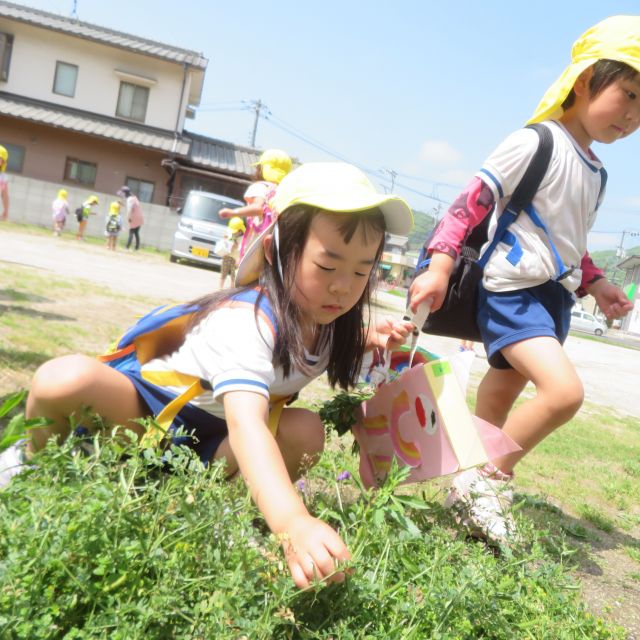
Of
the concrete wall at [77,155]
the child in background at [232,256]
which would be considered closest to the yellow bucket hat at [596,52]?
the child in background at [232,256]

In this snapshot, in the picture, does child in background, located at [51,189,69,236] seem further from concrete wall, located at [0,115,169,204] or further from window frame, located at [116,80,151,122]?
window frame, located at [116,80,151,122]

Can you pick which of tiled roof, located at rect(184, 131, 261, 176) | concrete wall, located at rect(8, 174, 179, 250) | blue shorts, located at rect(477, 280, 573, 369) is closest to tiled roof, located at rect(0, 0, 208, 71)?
tiled roof, located at rect(184, 131, 261, 176)

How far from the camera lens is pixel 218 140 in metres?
25.6

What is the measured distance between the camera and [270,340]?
6.09 ft

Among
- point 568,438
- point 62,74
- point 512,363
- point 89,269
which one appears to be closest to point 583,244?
point 512,363

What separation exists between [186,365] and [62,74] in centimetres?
2390

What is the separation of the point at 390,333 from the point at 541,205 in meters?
0.78

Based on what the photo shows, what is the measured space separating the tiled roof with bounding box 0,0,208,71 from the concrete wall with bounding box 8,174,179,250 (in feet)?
16.2

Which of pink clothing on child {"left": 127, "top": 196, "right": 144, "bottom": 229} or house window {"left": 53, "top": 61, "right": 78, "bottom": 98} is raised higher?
house window {"left": 53, "top": 61, "right": 78, "bottom": 98}

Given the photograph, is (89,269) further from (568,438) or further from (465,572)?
(465,572)

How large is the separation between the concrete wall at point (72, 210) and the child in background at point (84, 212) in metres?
0.47

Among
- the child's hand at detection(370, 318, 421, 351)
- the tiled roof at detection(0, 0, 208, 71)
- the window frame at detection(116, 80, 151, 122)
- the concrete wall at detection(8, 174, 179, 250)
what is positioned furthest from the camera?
the window frame at detection(116, 80, 151, 122)

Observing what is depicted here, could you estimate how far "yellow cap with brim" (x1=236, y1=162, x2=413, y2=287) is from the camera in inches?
71.7

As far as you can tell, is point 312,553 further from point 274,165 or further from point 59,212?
point 59,212
